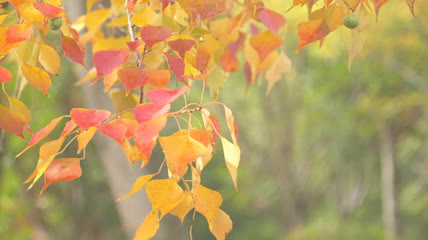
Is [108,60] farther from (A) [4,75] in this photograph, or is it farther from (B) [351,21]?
(B) [351,21]

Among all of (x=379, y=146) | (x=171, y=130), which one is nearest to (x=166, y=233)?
(x=171, y=130)

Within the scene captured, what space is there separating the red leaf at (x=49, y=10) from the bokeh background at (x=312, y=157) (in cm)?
800

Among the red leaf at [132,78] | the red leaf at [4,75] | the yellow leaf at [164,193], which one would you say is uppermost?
the red leaf at [4,75]

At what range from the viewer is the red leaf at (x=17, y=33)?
4.44 ft

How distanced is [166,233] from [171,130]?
5.34 metres

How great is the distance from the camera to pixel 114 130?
1278 millimetres

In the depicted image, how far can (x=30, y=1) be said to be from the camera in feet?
4.48

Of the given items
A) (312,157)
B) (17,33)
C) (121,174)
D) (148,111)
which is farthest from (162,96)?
Result: (312,157)

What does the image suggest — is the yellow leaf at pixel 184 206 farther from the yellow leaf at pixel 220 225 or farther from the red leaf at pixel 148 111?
the red leaf at pixel 148 111

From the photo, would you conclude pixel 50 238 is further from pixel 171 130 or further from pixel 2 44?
pixel 2 44

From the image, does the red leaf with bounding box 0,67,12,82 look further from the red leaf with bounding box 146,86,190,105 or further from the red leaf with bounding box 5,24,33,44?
the red leaf with bounding box 146,86,190,105

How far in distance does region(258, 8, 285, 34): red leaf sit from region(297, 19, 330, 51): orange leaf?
0.24 m

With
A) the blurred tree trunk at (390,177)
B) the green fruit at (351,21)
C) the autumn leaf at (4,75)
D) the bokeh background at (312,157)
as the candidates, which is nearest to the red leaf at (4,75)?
the autumn leaf at (4,75)

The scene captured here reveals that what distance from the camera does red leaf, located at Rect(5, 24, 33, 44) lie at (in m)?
1.35
